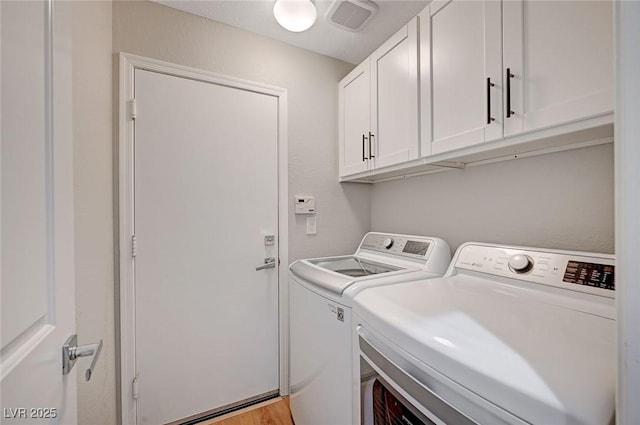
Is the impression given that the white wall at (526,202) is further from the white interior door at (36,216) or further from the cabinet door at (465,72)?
the white interior door at (36,216)

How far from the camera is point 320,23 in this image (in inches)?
69.0

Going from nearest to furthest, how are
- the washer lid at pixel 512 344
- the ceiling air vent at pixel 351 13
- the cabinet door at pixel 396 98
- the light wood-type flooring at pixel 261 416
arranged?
the washer lid at pixel 512 344, the cabinet door at pixel 396 98, the ceiling air vent at pixel 351 13, the light wood-type flooring at pixel 261 416

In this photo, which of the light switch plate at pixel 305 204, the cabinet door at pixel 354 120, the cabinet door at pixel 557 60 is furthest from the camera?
the light switch plate at pixel 305 204

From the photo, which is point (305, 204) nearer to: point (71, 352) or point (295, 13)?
point (295, 13)

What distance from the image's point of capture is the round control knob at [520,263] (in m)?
1.07

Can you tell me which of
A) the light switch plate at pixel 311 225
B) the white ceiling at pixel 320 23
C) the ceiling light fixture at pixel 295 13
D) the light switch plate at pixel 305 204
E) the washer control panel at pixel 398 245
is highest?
the white ceiling at pixel 320 23

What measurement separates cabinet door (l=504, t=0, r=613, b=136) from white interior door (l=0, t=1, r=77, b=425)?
1.37 meters

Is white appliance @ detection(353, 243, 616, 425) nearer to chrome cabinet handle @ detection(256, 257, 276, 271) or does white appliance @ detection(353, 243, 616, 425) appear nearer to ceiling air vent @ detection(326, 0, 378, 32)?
chrome cabinet handle @ detection(256, 257, 276, 271)

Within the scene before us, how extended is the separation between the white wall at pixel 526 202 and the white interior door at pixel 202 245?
109cm

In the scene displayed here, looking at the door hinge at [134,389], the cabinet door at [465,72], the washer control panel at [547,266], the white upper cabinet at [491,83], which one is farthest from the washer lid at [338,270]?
the door hinge at [134,389]

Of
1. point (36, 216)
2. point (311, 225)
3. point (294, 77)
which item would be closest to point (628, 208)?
point (36, 216)

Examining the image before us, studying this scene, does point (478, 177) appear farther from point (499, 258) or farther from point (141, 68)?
point (141, 68)

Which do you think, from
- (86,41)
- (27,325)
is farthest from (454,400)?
(86,41)

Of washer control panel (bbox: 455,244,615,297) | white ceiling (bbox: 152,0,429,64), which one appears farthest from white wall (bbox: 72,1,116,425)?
washer control panel (bbox: 455,244,615,297)
